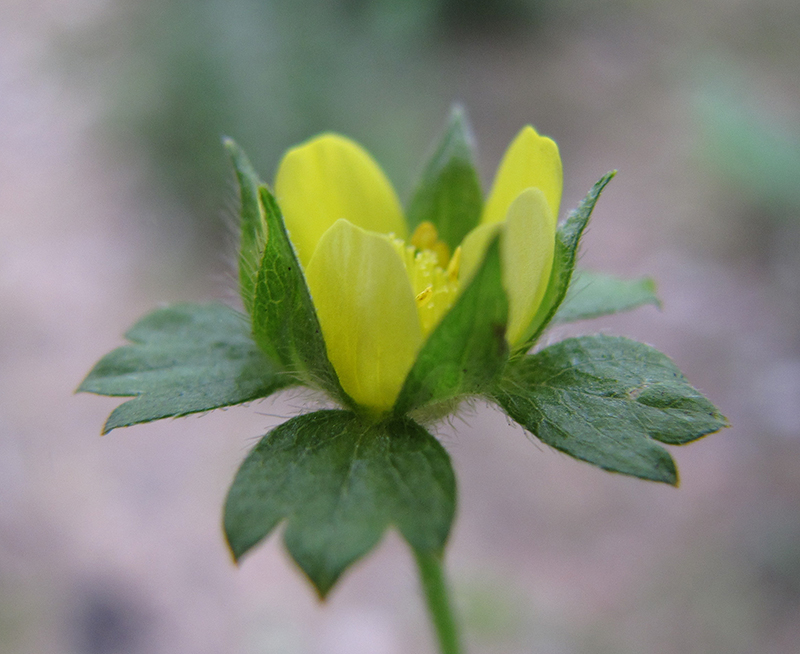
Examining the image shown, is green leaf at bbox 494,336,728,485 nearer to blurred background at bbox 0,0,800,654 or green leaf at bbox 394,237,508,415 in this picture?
green leaf at bbox 394,237,508,415

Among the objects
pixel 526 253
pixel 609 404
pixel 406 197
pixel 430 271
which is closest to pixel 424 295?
pixel 430 271

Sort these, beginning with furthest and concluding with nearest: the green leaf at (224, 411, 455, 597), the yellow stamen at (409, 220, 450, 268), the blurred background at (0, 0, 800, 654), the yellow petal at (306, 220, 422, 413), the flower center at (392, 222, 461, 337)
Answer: the blurred background at (0, 0, 800, 654) → the yellow stamen at (409, 220, 450, 268) → the flower center at (392, 222, 461, 337) → the yellow petal at (306, 220, 422, 413) → the green leaf at (224, 411, 455, 597)

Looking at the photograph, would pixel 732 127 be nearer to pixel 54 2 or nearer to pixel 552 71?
pixel 552 71

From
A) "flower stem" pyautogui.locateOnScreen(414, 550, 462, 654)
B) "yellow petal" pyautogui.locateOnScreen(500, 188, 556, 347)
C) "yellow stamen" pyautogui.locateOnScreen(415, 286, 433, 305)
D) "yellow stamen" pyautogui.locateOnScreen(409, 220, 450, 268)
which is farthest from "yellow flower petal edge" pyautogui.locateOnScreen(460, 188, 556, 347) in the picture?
"flower stem" pyautogui.locateOnScreen(414, 550, 462, 654)

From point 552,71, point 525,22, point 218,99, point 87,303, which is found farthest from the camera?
point 525,22

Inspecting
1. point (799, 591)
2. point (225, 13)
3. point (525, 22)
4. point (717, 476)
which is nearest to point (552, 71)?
point (525, 22)

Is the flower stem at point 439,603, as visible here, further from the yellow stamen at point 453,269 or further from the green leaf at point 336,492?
the yellow stamen at point 453,269
